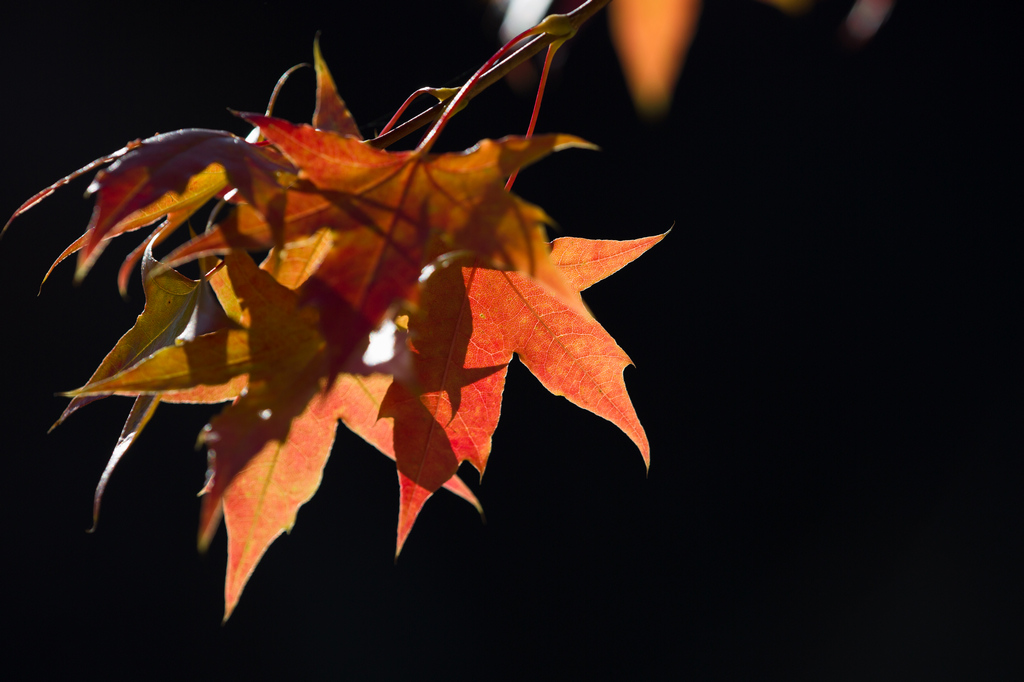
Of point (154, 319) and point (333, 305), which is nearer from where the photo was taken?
point (333, 305)

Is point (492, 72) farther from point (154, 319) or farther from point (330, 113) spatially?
point (154, 319)

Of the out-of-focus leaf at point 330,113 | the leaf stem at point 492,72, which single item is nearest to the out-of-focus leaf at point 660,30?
the leaf stem at point 492,72

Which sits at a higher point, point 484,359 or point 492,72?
point 492,72

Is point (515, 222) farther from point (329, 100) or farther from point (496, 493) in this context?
point (496, 493)

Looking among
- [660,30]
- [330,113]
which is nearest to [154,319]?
[330,113]

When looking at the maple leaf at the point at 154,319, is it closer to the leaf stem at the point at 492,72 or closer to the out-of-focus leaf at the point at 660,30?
the leaf stem at the point at 492,72

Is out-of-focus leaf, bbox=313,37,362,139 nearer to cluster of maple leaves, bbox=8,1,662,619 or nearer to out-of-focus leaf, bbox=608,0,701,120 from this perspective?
cluster of maple leaves, bbox=8,1,662,619

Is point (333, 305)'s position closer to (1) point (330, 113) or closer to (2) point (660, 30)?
(1) point (330, 113)

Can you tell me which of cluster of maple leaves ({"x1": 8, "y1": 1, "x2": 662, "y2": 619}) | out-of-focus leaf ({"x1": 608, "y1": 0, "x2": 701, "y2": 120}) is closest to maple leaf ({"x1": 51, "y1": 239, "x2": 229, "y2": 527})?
cluster of maple leaves ({"x1": 8, "y1": 1, "x2": 662, "y2": 619})
